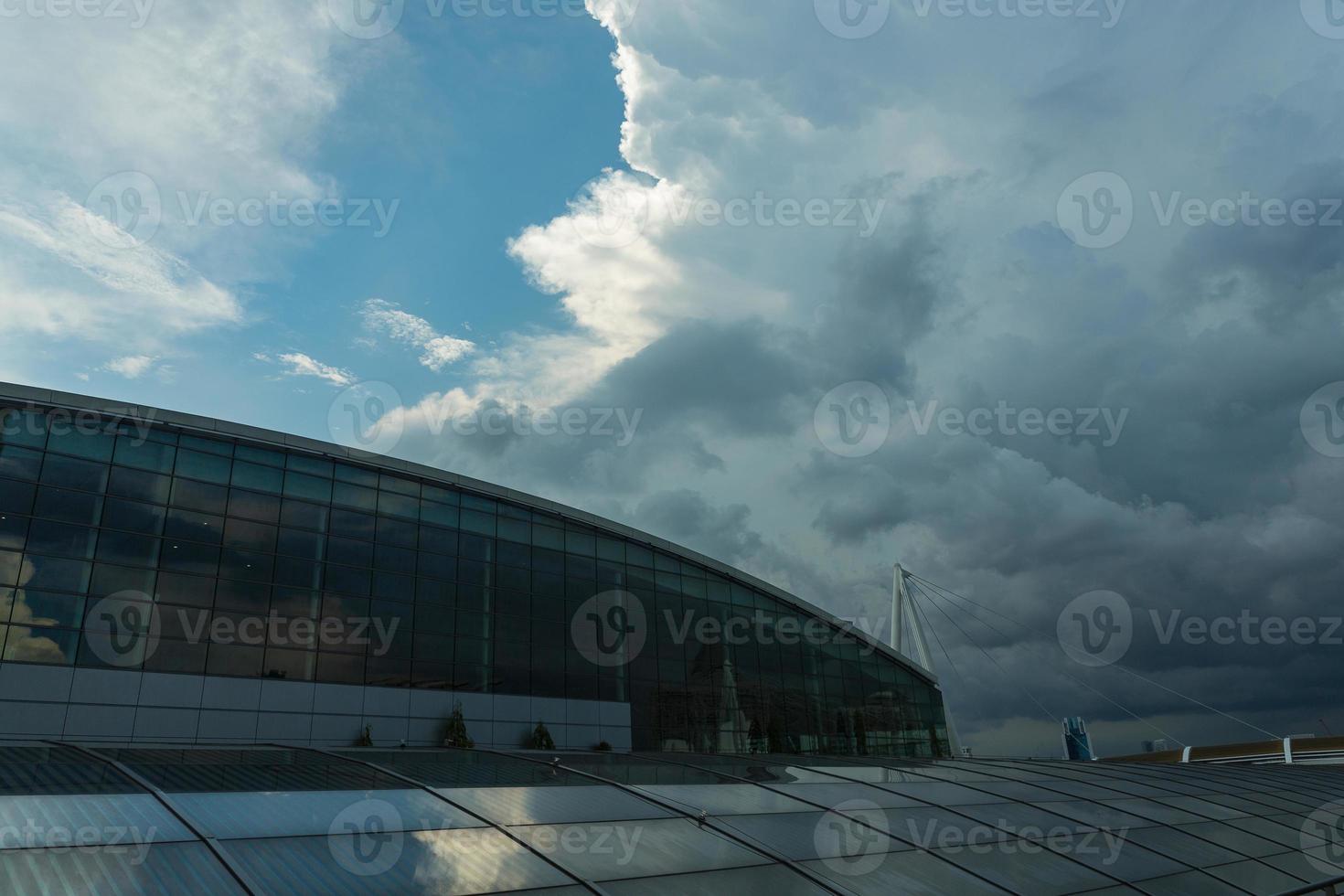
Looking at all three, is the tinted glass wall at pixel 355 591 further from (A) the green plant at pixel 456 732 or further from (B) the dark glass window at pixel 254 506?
(A) the green plant at pixel 456 732

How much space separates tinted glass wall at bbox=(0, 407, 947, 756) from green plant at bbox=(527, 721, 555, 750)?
4.82 feet

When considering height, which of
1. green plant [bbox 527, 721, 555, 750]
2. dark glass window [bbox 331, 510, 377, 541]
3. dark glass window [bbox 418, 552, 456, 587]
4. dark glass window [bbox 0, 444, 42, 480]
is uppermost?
dark glass window [bbox 0, 444, 42, 480]

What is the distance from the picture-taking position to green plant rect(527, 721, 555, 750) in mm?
33031

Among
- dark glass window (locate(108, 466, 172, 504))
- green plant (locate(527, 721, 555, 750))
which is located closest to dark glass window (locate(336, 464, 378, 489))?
dark glass window (locate(108, 466, 172, 504))

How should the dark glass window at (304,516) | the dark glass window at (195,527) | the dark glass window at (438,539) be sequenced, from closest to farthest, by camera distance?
1. the dark glass window at (195,527)
2. the dark glass window at (304,516)
3. the dark glass window at (438,539)

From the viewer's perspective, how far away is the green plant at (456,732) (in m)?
31.2

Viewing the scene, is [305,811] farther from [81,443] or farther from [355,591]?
[81,443]

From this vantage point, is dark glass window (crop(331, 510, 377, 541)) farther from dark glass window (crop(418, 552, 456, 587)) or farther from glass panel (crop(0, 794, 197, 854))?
glass panel (crop(0, 794, 197, 854))

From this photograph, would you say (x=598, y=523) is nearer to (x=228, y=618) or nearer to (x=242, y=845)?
(x=228, y=618)

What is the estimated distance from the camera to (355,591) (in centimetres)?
3103

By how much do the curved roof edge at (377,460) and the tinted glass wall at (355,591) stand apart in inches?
14.4

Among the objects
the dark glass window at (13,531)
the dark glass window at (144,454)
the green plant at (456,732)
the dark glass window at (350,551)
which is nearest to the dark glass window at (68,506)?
the dark glass window at (13,531)

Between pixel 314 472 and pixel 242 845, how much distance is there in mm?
23900

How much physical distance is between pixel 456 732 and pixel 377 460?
10659 millimetres
